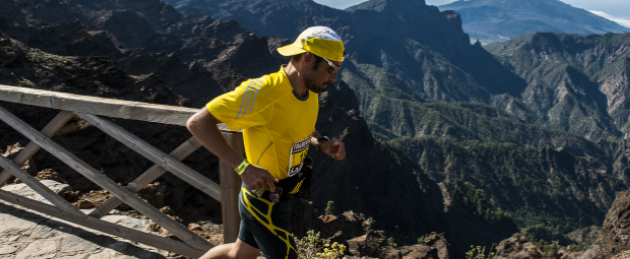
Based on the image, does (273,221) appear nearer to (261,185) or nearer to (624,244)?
(261,185)

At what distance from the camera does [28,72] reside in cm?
1647

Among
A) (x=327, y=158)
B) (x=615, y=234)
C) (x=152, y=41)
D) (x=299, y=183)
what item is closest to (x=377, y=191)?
(x=327, y=158)

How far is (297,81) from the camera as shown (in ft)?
7.55

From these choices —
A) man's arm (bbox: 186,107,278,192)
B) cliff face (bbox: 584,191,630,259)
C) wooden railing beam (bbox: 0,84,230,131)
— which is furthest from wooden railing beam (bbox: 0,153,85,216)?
cliff face (bbox: 584,191,630,259)

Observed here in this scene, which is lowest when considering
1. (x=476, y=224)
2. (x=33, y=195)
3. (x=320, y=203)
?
(x=476, y=224)

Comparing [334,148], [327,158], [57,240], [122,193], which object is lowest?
[327,158]

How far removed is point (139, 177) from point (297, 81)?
67.7 inches

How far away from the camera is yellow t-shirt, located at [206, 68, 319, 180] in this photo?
2.08 metres

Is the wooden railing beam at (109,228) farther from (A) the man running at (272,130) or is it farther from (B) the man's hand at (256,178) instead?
(B) the man's hand at (256,178)

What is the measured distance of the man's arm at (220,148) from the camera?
2.10 meters

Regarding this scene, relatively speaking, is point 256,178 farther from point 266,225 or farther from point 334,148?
point 334,148

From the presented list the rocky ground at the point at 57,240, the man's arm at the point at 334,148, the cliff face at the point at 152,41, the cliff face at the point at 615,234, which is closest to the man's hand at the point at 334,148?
the man's arm at the point at 334,148

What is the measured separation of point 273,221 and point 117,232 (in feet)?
6.31

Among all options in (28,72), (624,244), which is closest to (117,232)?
(624,244)
